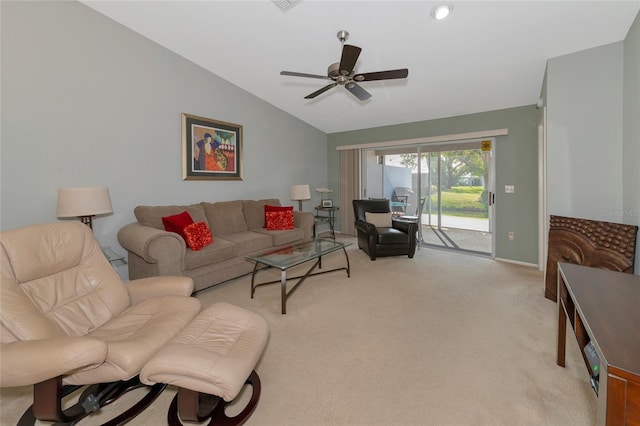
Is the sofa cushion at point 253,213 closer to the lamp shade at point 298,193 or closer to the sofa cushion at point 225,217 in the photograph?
the sofa cushion at point 225,217

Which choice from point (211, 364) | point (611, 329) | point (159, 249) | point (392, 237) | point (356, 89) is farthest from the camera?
point (392, 237)

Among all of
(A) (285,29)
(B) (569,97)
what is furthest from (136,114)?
(B) (569,97)

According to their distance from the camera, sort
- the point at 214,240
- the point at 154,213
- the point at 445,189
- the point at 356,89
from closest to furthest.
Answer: the point at 356,89
the point at 154,213
the point at 214,240
the point at 445,189

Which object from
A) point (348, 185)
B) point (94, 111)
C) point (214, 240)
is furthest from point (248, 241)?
point (348, 185)

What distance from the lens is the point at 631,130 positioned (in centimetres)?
251

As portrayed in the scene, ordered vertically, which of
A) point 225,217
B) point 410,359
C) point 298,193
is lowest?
point 410,359

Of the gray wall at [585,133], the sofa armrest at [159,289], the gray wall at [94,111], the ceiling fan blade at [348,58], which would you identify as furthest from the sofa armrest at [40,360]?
the gray wall at [585,133]

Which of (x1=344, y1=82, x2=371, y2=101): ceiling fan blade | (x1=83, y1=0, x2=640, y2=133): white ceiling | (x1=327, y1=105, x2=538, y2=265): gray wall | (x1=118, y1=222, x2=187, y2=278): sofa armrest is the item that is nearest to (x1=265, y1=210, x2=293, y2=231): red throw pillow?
(x1=118, y1=222, x2=187, y2=278): sofa armrest

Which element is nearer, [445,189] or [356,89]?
[356,89]

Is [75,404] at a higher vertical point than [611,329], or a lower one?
lower

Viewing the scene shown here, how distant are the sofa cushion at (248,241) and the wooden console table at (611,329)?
3.19m

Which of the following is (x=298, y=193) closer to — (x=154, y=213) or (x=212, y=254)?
(x=212, y=254)

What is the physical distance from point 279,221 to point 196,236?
145 centimetres

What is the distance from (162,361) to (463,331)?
226 cm
